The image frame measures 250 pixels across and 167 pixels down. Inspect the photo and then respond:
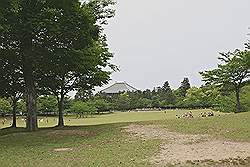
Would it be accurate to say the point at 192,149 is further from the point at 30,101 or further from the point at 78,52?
the point at 30,101

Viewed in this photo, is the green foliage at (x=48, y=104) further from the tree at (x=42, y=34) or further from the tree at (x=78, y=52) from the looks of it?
the tree at (x=42, y=34)

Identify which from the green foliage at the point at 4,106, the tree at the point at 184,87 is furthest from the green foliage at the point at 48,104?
the tree at the point at 184,87

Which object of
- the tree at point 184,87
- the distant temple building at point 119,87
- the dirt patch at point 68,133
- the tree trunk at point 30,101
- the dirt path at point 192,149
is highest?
the distant temple building at point 119,87

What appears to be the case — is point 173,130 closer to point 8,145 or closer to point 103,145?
point 103,145

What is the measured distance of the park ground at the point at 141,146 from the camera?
41.9ft

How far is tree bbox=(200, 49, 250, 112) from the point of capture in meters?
34.7

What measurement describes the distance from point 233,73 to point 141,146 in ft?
71.5

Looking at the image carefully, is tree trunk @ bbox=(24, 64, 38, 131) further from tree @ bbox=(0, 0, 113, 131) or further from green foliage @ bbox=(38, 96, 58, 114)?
green foliage @ bbox=(38, 96, 58, 114)

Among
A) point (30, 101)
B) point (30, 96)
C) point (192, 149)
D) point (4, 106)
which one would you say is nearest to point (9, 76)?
point (30, 96)

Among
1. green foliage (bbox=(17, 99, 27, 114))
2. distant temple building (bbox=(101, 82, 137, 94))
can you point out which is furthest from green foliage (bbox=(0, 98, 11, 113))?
distant temple building (bbox=(101, 82, 137, 94))

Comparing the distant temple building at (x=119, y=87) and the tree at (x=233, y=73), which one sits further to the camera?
the distant temple building at (x=119, y=87)

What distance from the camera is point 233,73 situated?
35.3 meters

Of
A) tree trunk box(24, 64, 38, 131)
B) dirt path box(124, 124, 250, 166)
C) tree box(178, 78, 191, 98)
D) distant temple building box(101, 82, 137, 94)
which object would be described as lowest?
dirt path box(124, 124, 250, 166)

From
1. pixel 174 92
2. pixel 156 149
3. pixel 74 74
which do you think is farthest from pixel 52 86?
pixel 174 92
